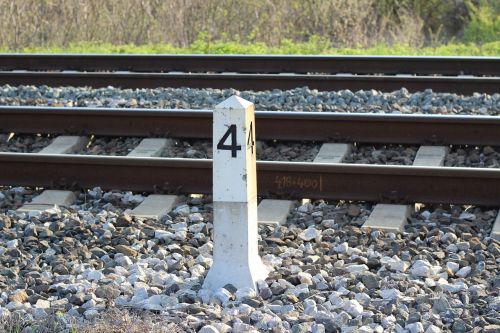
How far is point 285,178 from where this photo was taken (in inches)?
320

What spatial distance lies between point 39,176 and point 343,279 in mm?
3457

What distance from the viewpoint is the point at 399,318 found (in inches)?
218

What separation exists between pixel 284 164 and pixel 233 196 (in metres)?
2.07

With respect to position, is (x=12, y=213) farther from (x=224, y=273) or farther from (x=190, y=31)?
(x=190, y=31)

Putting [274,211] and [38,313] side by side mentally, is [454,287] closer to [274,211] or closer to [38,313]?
[274,211]

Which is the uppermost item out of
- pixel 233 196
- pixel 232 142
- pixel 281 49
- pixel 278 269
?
pixel 232 142

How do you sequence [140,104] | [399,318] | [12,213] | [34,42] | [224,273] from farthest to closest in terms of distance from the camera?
1. [34,42]
2. [140,104]
3. [12,213]
4. [224,273]
5. [399,318]

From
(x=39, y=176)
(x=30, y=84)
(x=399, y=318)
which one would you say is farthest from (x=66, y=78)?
(x=399, y=318)

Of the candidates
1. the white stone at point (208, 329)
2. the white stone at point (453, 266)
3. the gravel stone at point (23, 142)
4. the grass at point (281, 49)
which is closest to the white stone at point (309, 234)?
the white stone at point (453, 266)

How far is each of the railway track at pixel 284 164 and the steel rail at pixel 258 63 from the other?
3.75 metres

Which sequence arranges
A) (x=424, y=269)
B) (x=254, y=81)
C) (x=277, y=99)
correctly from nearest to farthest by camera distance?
1. (x=424, y=269)
2. (x=277, y=99)
3. (x=254, y=81)

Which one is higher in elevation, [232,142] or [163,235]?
[232,142]

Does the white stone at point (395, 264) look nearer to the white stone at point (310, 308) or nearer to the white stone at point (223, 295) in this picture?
the white stone at point (310, 308)

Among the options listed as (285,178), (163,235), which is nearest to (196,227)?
(163,235)
